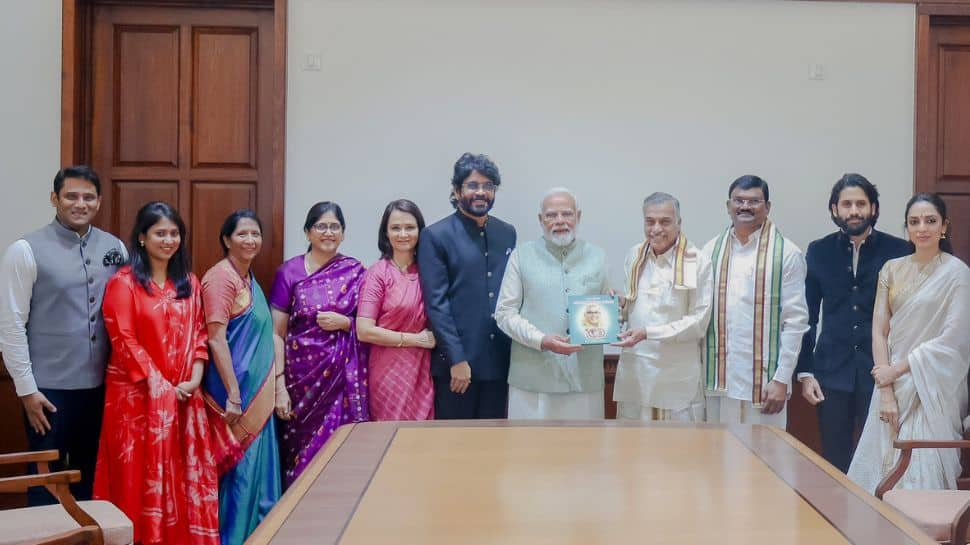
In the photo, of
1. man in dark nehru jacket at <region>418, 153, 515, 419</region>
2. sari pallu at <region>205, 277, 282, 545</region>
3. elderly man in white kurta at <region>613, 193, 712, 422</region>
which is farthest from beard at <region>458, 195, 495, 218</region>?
sari pallu at <region>205, 277, 282, 545</region>

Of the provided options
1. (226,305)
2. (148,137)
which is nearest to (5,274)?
(226,305)

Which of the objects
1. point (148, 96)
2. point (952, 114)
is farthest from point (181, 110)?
point (952, 114)

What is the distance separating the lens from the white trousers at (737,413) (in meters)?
3.43

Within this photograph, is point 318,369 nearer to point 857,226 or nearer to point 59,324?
point 59,324

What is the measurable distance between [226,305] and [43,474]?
108 cm

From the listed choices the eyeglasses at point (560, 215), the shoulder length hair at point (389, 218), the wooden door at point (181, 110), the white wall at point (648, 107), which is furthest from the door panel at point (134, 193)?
the eyeglasses at point (560, 215)

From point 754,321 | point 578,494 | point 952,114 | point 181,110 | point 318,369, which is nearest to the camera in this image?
point 578,494

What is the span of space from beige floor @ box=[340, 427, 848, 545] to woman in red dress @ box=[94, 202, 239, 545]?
129cm

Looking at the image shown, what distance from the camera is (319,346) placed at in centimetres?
353

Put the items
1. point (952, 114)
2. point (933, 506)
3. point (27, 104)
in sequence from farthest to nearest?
point (952, 114)
point (27, 104)
point (933, 506)

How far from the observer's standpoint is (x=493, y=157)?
435cm

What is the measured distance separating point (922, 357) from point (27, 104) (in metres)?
4.08

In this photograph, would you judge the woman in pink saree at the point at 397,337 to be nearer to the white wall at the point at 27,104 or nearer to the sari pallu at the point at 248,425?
the sari pallu at the point at 248,425

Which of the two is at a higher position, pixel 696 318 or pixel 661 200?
pixel 661 200
